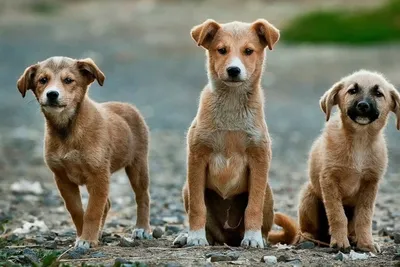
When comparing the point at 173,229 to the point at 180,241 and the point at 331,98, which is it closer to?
the point at 180,241

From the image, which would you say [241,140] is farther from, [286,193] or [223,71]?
[286,193]

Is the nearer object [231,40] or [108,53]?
[231,40]

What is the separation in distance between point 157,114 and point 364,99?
1311 centimetres

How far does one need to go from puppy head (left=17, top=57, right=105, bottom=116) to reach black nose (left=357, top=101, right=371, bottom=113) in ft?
7.21

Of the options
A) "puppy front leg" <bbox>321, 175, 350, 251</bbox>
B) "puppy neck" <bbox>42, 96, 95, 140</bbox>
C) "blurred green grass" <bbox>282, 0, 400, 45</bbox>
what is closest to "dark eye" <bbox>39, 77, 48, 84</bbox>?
"puppy neck" <bbox>42, 96, 95, 140</bbox>

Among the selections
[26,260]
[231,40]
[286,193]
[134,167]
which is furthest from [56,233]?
[286,193]

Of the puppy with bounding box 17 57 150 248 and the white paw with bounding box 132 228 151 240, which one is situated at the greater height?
the puppy with bounding box 17 57 150 248

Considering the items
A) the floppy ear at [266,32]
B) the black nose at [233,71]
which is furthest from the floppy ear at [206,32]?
the black nose at [233,71]

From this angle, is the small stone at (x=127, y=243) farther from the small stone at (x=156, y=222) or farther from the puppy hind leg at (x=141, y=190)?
the small stone at (x=156, y=222)

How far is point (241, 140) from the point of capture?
870 cm

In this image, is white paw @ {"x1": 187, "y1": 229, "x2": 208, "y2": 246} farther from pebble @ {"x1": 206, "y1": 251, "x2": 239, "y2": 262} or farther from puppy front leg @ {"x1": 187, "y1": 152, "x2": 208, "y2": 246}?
pebble @ {"x1": 206, "y1": 251, "x2": 239, "y2": 262}

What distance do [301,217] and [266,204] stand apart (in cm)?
57

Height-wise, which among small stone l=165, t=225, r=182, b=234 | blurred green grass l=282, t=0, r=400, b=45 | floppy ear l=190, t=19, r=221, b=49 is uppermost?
blurred green grass l=282, t=0, r=400, b=45

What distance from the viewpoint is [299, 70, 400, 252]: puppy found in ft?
28.7
